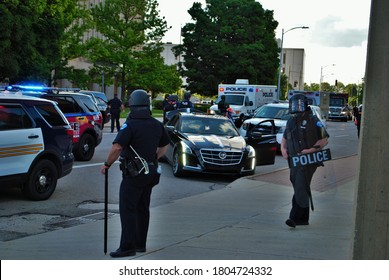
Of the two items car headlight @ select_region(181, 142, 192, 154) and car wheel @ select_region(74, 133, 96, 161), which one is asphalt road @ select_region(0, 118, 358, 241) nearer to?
car wheel @ select_region(74, 133, 96, 161)

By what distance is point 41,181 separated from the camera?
9.54 metres

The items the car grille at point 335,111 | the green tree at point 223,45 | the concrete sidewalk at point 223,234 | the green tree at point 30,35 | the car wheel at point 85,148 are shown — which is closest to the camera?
the concrete sidewalk at point 223,234

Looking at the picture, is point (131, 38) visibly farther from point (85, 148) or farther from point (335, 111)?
point (85, 148)

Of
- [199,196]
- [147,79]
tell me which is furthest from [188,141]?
[147,79]

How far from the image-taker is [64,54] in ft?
146

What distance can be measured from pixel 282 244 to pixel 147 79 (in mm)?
43711

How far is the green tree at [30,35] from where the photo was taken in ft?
88.8

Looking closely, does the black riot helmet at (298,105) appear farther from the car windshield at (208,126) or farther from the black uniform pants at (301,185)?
the car windshield at (208,126)

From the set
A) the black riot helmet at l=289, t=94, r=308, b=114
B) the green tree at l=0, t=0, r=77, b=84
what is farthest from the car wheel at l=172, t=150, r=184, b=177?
the green tree at l=0, t=0, r=77, b=84

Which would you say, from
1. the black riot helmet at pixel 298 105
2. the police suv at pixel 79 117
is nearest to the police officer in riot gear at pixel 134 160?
the black riot helmet at pixel 298 105

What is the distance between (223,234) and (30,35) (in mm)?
26316

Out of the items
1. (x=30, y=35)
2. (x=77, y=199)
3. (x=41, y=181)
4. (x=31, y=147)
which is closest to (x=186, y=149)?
(x=77, y=199)

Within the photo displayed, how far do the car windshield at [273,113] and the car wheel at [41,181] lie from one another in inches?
443

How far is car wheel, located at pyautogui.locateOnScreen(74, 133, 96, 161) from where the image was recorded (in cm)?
1491
